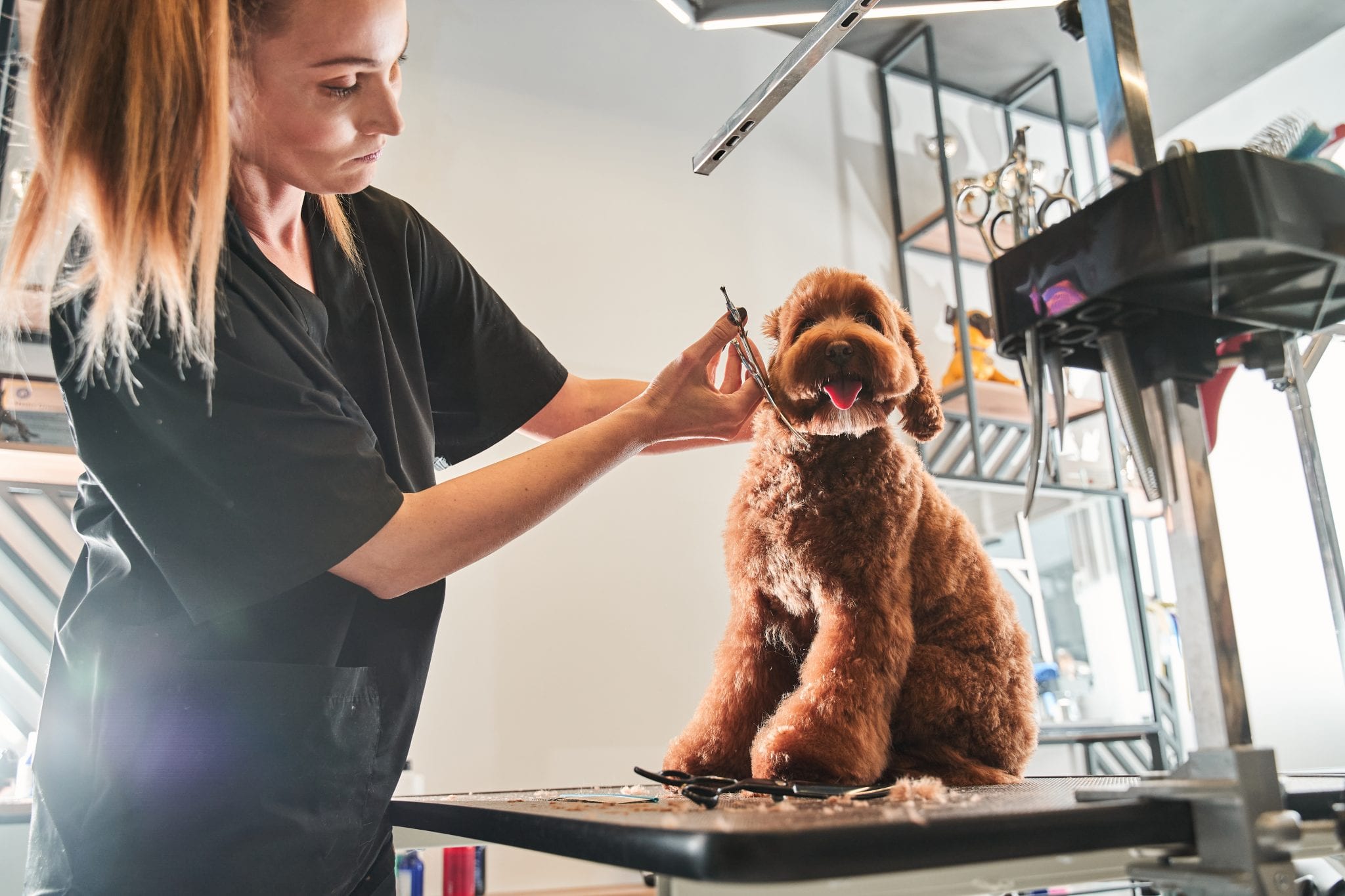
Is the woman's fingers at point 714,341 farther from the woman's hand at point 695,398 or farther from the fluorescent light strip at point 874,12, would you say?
the fluorescent light strip at point 874,12

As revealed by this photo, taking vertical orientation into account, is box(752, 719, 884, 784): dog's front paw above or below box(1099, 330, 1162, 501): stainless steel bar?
below

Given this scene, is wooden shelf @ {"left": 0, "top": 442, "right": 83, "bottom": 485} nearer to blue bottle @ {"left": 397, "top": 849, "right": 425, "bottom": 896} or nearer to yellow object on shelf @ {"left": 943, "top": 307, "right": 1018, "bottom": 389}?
blue bottle @ {"left": 397, "top": 849, "right": 425, "bottom": 896}

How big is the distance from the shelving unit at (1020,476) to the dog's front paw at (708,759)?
1.89 meters

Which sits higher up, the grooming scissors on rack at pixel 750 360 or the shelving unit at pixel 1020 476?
the shelving unit at pixel 1020 476

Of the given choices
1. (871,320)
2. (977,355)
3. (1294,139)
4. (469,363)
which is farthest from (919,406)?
(977,355)

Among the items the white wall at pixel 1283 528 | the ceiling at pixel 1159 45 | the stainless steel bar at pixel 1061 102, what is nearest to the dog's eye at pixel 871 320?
the ceiling at pixel 1159 45

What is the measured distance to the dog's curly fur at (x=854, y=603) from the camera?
0.77 m

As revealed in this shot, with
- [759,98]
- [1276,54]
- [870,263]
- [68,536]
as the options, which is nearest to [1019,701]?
[759,98]

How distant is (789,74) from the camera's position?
817 millimetres

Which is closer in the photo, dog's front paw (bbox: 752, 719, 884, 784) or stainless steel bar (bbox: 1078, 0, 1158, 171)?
stainless steel bar (bbox: 1078, 0, 1158, 171)

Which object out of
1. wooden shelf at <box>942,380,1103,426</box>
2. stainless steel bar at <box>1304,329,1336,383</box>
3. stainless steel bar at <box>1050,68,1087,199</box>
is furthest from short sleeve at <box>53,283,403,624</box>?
stainless steel bar at <box>1050,68,1087,199</box>

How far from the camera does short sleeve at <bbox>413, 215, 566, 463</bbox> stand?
1.10 meters

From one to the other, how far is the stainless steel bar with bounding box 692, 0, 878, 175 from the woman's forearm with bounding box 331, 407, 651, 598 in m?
0.33

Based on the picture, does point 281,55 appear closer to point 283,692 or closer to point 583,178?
point 283,692
